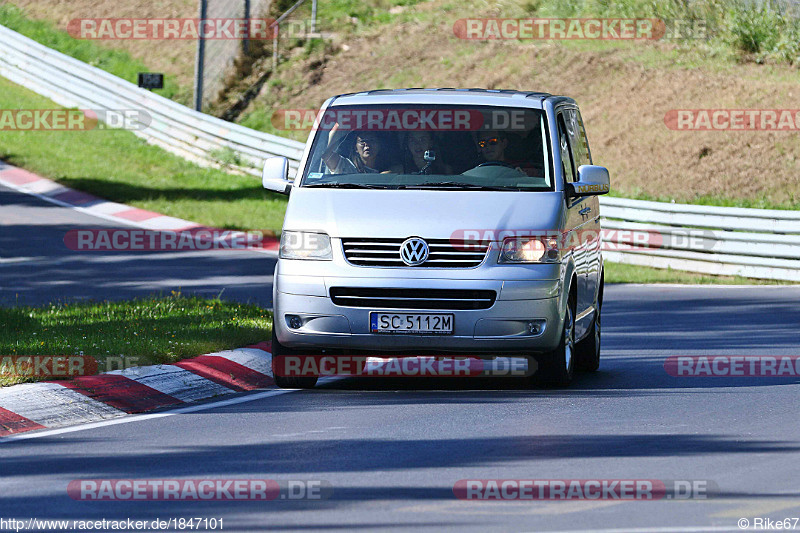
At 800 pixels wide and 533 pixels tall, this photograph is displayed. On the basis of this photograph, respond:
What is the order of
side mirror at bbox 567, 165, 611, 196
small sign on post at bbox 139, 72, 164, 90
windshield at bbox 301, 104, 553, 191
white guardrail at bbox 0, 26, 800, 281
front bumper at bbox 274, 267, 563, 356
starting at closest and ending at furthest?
1. front bumper at bbox 274, 267, 563, 356
2. windshield at bbox 301, 104, 553, 191
3. side mirror at bbox 567, 165, 611, 196
4. white guardrail at bbox 0, 26, 800, 281
5. small sign on post at bbox 139, 72, 164, 90

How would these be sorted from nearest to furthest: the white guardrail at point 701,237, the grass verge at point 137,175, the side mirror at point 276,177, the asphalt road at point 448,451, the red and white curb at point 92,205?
the asphalt road at point 448,451 < the side mirror at point 276,177 < the white guardrail at point 701,237 < the red and white curb at point 92,205 < the grass verge at point 137,175

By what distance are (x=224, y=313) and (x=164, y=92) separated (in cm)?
2440

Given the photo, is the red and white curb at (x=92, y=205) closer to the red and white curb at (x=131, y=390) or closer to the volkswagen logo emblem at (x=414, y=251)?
the red and white curb at (x=131, y=390)

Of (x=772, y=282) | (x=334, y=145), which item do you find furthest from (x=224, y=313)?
(x=772, y=282)

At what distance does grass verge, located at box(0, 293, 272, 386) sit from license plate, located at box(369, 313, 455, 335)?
1.81m

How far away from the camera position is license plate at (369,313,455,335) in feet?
30.8

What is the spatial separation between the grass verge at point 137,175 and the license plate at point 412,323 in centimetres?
1429

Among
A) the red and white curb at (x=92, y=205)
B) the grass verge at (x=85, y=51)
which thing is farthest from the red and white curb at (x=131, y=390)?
the grass verge at (x=85, y=51)

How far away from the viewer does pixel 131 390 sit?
9391mm

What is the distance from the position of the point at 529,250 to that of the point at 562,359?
93 centimetres

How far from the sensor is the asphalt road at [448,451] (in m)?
6.12

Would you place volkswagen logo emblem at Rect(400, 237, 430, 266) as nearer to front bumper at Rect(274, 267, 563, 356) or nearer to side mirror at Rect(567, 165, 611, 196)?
front bumper at Rect(274, 267, 563, 356)

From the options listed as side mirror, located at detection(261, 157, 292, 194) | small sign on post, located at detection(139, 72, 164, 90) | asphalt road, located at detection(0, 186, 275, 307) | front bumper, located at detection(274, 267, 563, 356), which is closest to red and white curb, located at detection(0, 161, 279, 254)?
asphalt road, located at detection(0, 186, 275, 307)

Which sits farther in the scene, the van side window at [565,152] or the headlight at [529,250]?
the van side window at [565,152]
